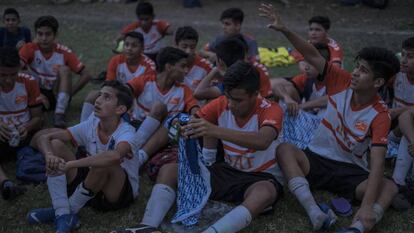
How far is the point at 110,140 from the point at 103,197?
0.40 metres

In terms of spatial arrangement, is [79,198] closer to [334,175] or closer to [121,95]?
[121,95]

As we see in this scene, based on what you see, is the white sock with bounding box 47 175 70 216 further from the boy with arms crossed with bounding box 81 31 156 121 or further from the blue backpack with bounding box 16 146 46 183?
the boy with arms crossed with bounding box 81 31 156 121

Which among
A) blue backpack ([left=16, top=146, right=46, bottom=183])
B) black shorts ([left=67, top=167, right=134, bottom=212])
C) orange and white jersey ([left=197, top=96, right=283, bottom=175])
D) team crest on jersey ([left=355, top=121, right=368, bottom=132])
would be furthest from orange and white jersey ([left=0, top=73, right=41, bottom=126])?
team crest on jersey ([left=355, top=121, right=368, bottom=132])

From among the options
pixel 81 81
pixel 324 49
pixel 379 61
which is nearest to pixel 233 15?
pixel 324 49

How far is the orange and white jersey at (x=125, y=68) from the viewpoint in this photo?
5582 mm

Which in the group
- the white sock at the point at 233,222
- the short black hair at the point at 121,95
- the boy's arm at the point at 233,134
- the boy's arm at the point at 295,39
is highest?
the boy's arm at the point at 295,39

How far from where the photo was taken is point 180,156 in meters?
3.60

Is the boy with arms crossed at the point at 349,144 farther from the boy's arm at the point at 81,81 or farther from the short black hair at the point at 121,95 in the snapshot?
the boy's arm at the point at 81,81

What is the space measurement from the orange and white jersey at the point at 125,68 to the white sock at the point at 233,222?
265 cm

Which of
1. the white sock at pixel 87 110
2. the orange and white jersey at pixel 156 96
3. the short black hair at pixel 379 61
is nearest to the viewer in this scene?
the short black hair at pixel 379 61

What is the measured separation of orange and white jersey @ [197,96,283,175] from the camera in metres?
3.62

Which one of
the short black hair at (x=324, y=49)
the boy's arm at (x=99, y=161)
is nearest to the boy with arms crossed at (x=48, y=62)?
the boy's arm at (x=99, y=161)

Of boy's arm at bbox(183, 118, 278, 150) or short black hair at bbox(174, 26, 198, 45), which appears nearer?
boy's arm at bbox(183, 118, 278, 150)

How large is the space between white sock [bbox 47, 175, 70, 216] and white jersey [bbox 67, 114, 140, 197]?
0.31m
